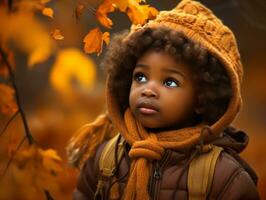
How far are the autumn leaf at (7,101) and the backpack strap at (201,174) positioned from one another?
0.64 m

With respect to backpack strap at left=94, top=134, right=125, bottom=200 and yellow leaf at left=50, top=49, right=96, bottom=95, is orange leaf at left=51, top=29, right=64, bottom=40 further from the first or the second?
backpack strap at left=94, top=134, right=125, bottom=200

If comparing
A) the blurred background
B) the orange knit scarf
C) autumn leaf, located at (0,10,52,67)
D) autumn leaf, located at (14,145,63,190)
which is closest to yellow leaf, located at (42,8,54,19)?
the blurred background

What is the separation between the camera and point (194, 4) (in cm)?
206

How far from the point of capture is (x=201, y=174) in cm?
188

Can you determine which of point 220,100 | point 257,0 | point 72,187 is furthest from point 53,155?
point 257,0

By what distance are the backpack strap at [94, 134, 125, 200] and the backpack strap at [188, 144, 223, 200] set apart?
0.93 feet

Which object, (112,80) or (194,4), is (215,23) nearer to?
(194,4)

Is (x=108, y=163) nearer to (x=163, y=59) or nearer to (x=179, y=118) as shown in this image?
(x=179, y=118)

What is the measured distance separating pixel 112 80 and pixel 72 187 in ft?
2.46

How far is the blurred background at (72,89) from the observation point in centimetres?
171

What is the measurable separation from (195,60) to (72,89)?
702 mm

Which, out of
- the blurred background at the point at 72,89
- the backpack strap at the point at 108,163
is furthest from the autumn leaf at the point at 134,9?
the backpack strap at the point at 108,163

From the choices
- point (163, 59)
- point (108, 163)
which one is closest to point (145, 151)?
point (108, 163)

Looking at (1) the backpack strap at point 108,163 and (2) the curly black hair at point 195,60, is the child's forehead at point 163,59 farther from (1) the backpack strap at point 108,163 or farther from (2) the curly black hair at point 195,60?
(1) the backpack strap at point 108,163
